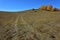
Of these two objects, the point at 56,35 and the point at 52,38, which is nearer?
the point at 52,38

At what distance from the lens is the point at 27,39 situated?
1045 cm

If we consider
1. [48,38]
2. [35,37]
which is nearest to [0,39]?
[35,37]

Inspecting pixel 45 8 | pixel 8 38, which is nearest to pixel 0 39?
pixel 8 38

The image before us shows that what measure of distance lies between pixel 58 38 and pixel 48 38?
61 cm

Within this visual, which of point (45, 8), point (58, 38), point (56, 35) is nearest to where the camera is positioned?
point (58, 38)

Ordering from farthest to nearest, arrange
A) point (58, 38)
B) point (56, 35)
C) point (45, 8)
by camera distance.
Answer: point (45, 8) < point (56, 35) < point (58, 38)

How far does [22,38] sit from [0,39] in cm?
145

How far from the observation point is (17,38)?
35.6 ft

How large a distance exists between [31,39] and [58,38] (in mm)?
1670

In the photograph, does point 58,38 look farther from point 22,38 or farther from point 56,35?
point 22,38

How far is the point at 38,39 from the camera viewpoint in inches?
408

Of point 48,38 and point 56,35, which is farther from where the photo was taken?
point 56,35

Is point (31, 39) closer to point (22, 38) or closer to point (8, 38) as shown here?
point (22, 38)

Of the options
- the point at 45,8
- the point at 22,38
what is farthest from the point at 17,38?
the point at 45,8
